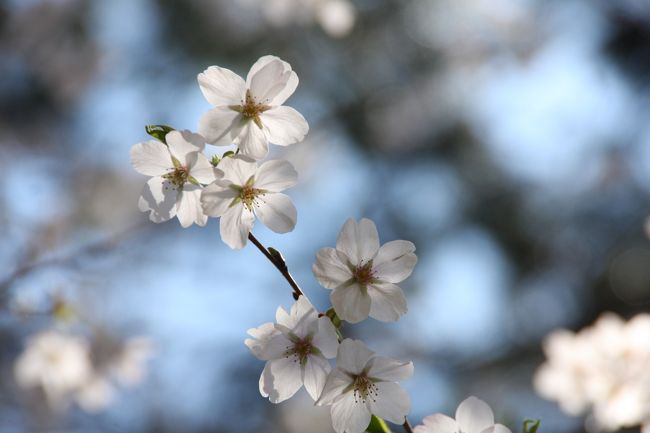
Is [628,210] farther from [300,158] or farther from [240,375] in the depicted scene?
[240,375]

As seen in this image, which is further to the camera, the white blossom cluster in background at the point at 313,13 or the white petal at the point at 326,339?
the white blossom cluster in background at the point at 313,13

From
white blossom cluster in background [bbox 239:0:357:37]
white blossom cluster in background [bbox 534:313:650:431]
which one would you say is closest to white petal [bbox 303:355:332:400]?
white blossom cluster in background [bbox 534:313:650:431]

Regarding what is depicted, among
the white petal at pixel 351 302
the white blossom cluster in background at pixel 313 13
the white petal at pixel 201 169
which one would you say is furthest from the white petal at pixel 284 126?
the white blossom cluster in background at pixel 313 13

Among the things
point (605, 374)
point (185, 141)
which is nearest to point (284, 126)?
point (185, 141)

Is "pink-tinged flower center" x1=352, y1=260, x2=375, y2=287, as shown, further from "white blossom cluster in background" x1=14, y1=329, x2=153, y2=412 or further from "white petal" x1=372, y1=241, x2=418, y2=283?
"white blossom cluster in background" x1=14, y1=329, x2=153, y2=412

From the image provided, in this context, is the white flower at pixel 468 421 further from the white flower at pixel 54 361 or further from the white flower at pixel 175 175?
the white flower at pixel 54 361

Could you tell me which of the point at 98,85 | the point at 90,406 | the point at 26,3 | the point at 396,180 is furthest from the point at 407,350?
the point at 26,3
